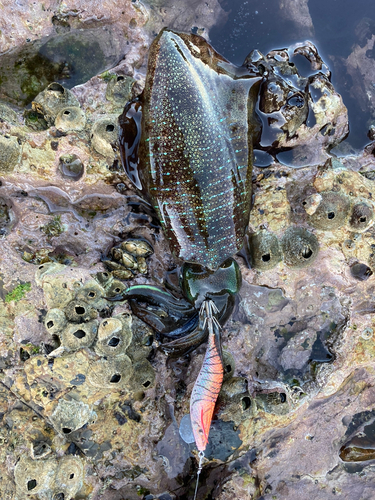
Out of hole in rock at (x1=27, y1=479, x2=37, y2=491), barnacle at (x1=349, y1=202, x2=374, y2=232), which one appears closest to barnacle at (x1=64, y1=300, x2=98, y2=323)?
hole in rock at (x1=27, y1=479, x2=37, y2=491)

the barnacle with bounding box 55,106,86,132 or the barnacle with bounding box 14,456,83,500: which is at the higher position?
the barnacle with bounding box 55,106,86,132

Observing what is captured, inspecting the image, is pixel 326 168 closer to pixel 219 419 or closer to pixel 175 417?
pixel 219 419

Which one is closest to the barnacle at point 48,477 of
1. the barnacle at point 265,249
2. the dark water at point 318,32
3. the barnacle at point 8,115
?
the barnacle at point 265,249

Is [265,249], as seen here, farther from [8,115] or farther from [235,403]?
[8,115]

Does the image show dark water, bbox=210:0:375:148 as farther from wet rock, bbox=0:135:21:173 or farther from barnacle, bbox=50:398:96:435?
barnacle, bbox=50:398:96:435

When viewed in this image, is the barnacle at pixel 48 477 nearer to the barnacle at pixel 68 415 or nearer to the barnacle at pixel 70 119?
the barnacle at pixel 68 415

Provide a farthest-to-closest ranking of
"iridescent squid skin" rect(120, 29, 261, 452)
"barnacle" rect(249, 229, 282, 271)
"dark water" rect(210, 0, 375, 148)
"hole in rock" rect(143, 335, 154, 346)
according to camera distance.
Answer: "dark water" rect(210, 0, 375, 148) → "barnacle" rect(249, 229, 282, 271) → "hole in rock" rect(143, 335, 154, 346) → "iridescent squid skin" rect(120, 29, 261, 452)
